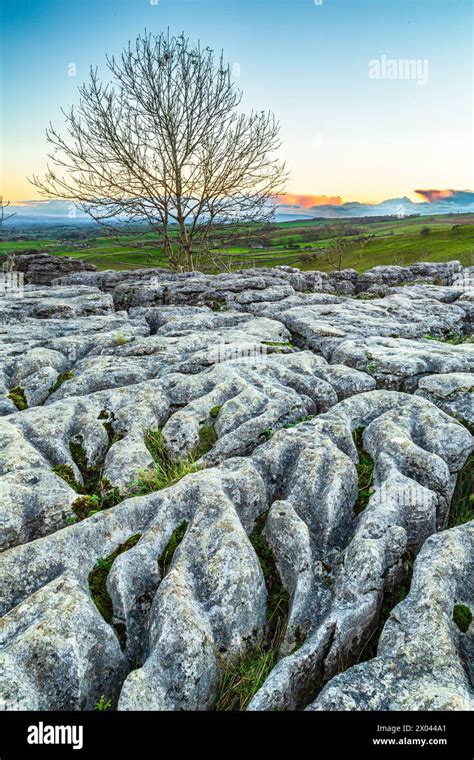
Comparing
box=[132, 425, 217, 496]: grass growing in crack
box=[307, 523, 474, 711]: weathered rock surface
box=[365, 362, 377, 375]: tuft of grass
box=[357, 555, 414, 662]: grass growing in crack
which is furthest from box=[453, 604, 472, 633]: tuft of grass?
box=[365, 362, 377, 375]: tuft of grass

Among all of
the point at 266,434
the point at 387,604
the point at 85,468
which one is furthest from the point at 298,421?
the point at 85,468

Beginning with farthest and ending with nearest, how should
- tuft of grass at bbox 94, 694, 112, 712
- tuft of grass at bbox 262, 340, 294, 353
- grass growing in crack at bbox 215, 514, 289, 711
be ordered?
tuft of grass at bbox 262, 340, 294, 353
grass growing in crack at bbox 215, 514, 289, 711
tuft of grass at bbox 94, 694, 112, 712

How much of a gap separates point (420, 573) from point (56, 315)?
1461 cm

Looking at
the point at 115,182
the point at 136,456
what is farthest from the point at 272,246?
the point at 136,456

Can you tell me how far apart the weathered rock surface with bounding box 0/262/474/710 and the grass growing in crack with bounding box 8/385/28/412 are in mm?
97

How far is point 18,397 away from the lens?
978 cm

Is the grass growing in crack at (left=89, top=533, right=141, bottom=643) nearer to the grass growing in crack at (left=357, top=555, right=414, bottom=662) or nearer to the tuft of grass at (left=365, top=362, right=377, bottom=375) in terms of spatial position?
the grass growing in crack at (left=357, top=555, right=414, bottom=662)

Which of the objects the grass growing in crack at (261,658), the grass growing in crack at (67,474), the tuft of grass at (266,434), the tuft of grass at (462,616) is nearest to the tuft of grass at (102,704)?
the grass growing in crack at (261,658)

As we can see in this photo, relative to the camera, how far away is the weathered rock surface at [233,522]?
14.3ft

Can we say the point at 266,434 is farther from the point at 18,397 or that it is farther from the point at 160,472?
the point at 18,397

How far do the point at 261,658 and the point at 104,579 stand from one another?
209 centimetres

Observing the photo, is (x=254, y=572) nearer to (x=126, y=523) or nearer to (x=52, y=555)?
(x=126, y=523)

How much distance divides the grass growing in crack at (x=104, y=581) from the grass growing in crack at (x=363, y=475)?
320 centimetres

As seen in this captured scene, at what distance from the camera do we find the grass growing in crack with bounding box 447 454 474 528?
6.55 metres
